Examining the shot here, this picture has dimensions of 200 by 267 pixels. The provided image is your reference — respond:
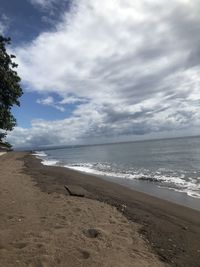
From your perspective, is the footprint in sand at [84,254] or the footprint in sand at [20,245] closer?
the footprint in sand at [84,254]

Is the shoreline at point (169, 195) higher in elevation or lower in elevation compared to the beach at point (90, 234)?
higher

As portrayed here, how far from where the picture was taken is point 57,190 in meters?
13.4

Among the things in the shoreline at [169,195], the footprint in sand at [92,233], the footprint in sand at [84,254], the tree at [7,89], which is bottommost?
the footprint in sand at [84,254]

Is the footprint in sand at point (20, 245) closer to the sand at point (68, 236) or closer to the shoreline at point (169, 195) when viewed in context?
the sand at point (68, 236)

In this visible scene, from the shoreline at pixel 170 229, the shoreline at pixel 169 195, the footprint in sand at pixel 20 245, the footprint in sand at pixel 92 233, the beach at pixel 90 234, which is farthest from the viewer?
the shoreline at pixel 169 195

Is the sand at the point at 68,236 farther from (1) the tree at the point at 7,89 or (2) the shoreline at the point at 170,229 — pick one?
(1) the tree at the point at 7,89

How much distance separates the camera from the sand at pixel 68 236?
5.70 m

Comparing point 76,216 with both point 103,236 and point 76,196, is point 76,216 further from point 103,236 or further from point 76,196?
point 76,196

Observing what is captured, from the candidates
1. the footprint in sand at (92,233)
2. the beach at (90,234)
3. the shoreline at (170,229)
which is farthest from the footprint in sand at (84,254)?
the shoreline at (170,229)

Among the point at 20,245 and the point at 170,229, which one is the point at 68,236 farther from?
the point at 170,229

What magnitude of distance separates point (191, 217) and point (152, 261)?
549cm

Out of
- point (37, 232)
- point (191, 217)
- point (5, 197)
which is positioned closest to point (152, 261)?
point (37, 232)

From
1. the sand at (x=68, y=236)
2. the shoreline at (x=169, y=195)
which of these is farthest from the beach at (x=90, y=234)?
the shoreline at (x=169, y=195)

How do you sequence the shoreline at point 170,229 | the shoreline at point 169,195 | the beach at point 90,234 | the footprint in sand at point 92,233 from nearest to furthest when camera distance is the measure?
1. the beach at point 90,234
2. the shoreline at point 170,229
3. the footprint in sand at point 92,233
4. the shoreline at point 169,195
